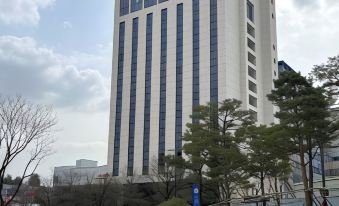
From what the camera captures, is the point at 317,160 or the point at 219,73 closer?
the point at 219,73

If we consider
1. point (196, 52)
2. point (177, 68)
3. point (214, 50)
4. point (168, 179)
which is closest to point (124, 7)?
point (177, 68)

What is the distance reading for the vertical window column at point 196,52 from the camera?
190 feet

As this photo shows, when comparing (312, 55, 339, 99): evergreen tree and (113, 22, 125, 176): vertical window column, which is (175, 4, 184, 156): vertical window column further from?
(312, 55, 339, 99): evergreen tree

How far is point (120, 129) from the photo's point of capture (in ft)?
208

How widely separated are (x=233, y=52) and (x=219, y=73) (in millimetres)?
4202

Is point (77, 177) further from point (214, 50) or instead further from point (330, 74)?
point (330, 74)

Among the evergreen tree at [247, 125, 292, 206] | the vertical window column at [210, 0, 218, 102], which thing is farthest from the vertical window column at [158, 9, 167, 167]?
the evergreen tree at [247, 125, 292, 206]

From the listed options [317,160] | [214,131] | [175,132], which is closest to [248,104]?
[175,132]

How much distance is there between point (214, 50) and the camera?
58281mm

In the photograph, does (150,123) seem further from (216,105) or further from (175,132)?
(216,105)

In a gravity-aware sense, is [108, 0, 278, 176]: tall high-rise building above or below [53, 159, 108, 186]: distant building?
above

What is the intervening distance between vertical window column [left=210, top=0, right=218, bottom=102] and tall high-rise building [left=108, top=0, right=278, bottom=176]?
13 centimetres

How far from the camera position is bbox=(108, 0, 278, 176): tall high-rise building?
58.2 metres

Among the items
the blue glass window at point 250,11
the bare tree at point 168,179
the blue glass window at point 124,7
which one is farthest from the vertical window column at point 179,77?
the blue glass window at point 250,11
